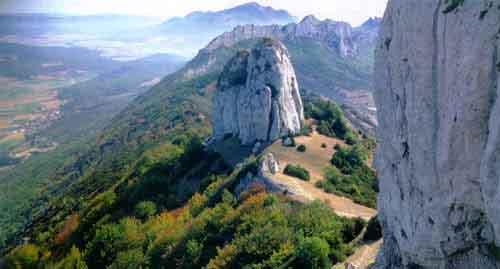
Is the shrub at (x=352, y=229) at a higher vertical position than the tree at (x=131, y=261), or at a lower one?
higher

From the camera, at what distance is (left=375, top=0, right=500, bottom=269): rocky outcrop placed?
1581 cm

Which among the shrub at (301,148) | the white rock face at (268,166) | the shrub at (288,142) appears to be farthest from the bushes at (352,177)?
the shrub at (288,142)

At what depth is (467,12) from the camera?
16.4m

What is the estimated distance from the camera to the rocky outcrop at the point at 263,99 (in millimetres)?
73188

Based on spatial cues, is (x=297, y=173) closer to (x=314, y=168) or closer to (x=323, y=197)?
(x=323, y=197)

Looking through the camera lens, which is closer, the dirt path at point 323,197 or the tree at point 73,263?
the dirt path at point 323,197

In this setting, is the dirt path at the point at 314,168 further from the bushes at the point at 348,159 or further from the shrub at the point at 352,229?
the shrub at the point at 352,229

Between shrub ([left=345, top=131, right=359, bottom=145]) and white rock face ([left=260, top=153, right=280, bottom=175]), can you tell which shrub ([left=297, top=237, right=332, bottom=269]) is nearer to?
white rock face ([left=260, top=153, right=280, bottom=175])

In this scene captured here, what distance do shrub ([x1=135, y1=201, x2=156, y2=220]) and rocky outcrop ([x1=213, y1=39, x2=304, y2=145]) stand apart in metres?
22.4

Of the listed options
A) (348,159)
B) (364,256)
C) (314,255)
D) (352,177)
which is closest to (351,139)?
(348,159)

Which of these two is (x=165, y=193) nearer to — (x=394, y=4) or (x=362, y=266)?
(x=362, y=266)

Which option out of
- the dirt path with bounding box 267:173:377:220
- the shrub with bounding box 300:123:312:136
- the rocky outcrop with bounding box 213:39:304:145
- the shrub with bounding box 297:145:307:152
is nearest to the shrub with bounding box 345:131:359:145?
the shrub with bounding box 300:123:312:136

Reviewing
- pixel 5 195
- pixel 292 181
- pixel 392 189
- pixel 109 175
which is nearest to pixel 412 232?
pixel 392 189

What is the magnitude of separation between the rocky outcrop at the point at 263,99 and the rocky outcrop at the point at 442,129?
50.0 metres
